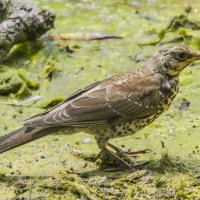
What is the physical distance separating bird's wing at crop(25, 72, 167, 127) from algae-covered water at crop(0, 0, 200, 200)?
0.49 m

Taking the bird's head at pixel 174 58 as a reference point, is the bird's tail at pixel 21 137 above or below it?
below

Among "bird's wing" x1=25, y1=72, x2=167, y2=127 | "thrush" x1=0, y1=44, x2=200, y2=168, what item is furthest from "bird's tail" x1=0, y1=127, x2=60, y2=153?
"bird's wing" x1=25, y1=72, x2=167, y2=127

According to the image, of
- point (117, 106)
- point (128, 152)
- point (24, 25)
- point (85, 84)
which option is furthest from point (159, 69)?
point (24, 25)

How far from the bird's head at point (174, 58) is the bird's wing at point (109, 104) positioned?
0.68 ft

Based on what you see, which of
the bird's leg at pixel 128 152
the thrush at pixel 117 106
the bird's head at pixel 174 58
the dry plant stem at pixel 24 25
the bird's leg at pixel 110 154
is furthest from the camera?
the dry plant stem at pixel 24 25

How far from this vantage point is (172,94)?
815cm

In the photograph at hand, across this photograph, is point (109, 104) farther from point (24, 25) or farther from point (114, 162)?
point (24, 25)

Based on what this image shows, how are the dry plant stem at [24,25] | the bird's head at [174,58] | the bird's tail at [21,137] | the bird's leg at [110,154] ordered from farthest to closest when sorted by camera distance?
1. the dry plant stem at [24,25]
2. the bird's head at [174,58]
3. the bird's leg at [110,154]
4. the bird's tail at [21,137]

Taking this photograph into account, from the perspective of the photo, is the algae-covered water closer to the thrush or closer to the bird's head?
the thrush

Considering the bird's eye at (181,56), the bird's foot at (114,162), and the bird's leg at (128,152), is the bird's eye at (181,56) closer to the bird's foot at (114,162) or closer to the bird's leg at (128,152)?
the bird's leg at (128,152)

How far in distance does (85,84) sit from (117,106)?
204 cm

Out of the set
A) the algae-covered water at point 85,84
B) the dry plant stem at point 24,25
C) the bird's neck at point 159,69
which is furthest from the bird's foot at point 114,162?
the dry plant stem at point 24,25

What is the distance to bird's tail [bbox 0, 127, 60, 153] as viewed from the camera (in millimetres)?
7536

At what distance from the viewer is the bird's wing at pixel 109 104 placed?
7.68m
